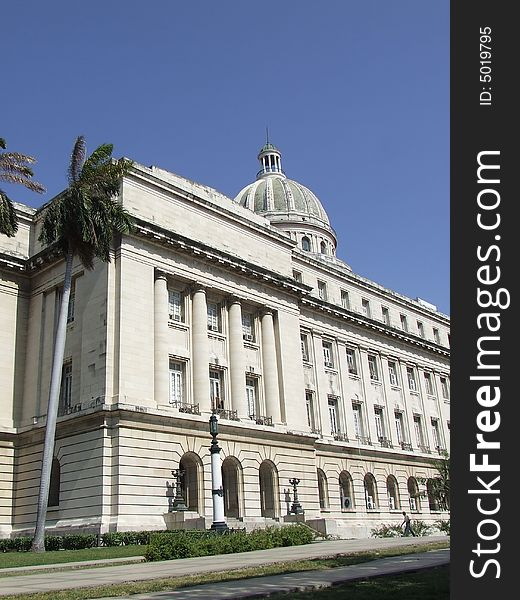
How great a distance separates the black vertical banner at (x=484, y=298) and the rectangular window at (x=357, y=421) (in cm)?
4587

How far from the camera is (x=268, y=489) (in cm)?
3997

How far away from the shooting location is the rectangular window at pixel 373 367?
180 feet

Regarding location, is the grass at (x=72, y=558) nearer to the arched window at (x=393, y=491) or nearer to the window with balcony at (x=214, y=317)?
the window with balcony at (x=214, y=317)

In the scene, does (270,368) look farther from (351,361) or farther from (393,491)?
(393,491)

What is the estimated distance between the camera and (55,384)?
31469 mm

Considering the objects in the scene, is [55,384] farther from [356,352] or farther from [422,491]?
[422,491]

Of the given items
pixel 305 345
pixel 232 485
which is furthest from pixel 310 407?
pixel 232 485

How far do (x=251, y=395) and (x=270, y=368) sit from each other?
2.11 metres

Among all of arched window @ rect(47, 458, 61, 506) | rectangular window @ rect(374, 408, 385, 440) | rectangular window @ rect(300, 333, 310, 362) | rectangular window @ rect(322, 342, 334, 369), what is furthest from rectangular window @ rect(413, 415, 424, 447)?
arched window @ rect(47, 458, 61, 506)

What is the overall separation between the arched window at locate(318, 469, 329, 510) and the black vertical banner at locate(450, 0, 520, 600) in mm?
41592

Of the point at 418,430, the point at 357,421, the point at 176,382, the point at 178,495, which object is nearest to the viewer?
the point at 178,495

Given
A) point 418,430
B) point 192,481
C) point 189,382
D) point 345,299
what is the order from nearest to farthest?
point 192,481, point 189,382, point 345,299, point 418,430

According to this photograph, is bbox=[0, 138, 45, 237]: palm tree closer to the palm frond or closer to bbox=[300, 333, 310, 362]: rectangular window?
the palm frond

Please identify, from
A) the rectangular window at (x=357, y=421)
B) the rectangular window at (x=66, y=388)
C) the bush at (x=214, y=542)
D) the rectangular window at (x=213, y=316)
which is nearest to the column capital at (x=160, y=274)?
the rectangular window at (x=213, y=316)
